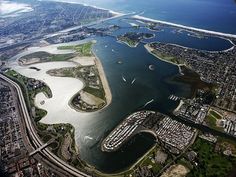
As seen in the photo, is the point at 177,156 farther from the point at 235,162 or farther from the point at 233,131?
the point at 233,131

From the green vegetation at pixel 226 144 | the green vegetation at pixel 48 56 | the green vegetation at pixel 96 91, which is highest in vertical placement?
the green vegetation at pixel 226 144

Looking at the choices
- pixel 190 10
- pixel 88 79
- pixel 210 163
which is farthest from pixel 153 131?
pixel 190 10

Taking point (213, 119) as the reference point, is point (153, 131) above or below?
below

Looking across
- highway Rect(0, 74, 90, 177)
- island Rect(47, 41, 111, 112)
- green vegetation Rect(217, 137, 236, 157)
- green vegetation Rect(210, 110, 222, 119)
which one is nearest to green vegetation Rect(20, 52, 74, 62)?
island Rect(47, 41, 111, 112)

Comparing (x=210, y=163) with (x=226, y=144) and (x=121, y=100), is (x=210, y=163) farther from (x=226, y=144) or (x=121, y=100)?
(x=121, y=100)

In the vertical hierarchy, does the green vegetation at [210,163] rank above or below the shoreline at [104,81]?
above

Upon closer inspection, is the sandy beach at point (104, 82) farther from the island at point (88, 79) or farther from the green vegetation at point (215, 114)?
the green vegetation at point (215, 114)

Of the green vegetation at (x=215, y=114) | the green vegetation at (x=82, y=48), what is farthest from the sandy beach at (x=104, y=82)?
the green vegetation at (x=215, y=114)
